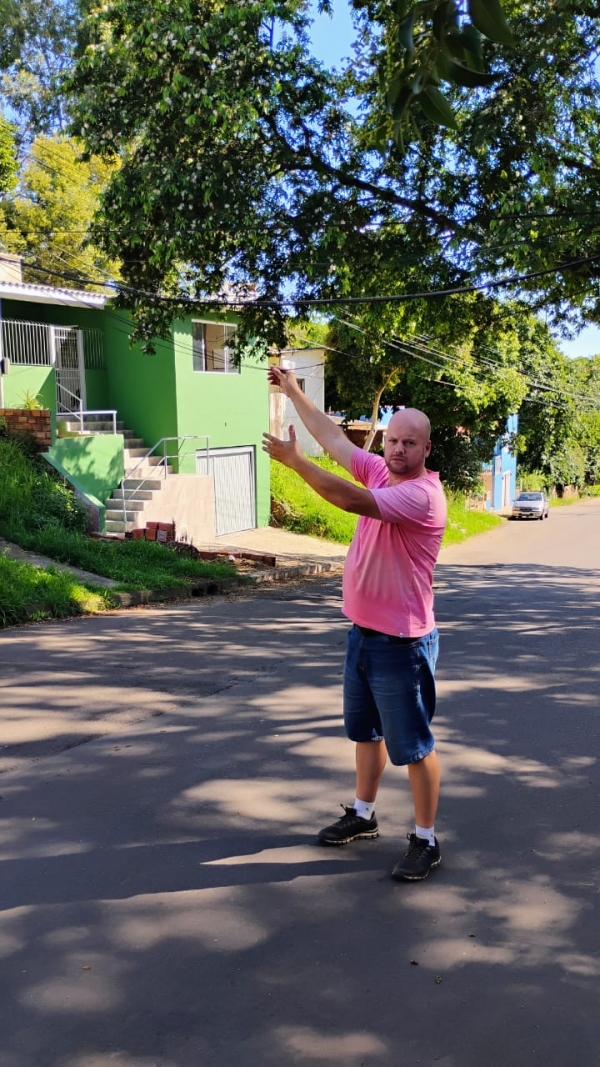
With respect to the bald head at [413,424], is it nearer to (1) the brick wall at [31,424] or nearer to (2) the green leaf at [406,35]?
(2) the green leaf at [406,35]

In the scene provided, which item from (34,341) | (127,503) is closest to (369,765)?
(127,503)

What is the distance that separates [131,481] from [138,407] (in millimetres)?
2644

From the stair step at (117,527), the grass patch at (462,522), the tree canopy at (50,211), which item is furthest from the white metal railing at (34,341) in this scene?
the grass patch at (462,522)

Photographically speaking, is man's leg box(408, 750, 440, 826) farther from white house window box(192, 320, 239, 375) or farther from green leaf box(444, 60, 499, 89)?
white house window box(192, 320, 239, 375)

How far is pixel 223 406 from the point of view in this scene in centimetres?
2200

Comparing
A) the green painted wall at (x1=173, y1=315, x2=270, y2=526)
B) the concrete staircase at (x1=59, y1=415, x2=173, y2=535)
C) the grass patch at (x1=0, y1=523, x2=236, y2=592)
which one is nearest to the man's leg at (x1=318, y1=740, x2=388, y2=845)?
the grass patch at (x1=0, y1=523, x2=236, y2=592)

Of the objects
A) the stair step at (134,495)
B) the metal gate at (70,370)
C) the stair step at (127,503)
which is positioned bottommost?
the stair step at (127,503)

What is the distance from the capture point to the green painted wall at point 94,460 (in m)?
17.2

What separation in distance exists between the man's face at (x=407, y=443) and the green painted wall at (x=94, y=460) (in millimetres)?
13351

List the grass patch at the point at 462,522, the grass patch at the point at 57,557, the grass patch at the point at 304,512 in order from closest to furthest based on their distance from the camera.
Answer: the grass patch at the point at 57,557 → the grass patch at the point at 304,512 → the grass patch at the point at 462,522

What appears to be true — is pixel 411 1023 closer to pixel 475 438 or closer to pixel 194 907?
pixel 194 907

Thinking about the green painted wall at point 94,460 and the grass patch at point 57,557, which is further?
the green painted wall at point 94,460

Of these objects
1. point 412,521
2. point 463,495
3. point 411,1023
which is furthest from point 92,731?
point 463,495

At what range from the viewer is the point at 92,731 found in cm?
594
